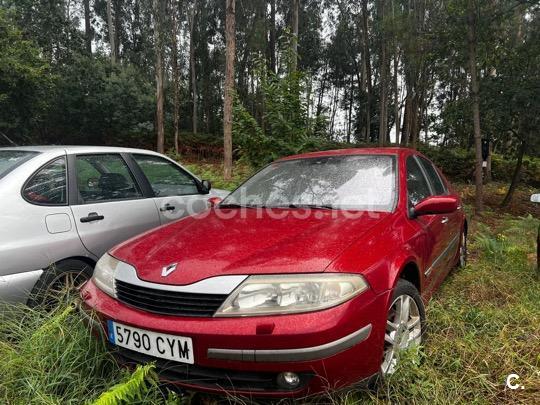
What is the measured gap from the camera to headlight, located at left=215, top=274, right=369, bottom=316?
5.77 ft

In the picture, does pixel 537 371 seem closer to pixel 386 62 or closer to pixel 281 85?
pixel 281 85

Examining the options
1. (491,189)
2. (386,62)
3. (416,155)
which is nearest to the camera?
(416,155)

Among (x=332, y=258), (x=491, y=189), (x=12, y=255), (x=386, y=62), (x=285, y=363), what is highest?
(x=386, y=62)

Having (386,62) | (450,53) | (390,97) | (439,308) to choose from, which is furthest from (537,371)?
(390,97)

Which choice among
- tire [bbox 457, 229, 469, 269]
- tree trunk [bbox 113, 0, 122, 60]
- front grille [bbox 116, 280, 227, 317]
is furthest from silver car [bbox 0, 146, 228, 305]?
tree trunk [bbox 113, 0, 122, 60]

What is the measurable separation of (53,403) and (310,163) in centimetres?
237

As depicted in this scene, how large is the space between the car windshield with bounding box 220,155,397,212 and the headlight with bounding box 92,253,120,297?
1.06 meters

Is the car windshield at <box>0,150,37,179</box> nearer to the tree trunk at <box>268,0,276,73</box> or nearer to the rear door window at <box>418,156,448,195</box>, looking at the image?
the rear door window at <box>418,156,448,195</box>

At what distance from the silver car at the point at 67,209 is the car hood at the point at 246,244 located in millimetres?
728

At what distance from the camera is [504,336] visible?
264cm

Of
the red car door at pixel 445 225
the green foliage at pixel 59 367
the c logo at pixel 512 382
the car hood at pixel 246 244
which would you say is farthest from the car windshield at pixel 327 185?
the green foliage at pixel 59 367

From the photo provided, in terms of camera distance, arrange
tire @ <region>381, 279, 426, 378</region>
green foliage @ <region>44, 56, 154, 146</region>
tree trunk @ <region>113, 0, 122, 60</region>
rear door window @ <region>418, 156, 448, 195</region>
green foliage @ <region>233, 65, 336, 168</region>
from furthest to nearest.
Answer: tree trunk @ <region>113, 0, 122, 60</region> → green foliage @ <region>44, 56, 154, 146</region> → green foliage @ <region>233, 65, 336, 168</region> → rear door window @ <region>418, 156, 448, 195</region> → tire @ <region>381, 279, 426, 378</region>

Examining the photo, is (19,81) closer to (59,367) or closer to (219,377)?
(59,367)

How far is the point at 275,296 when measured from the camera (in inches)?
70.4
